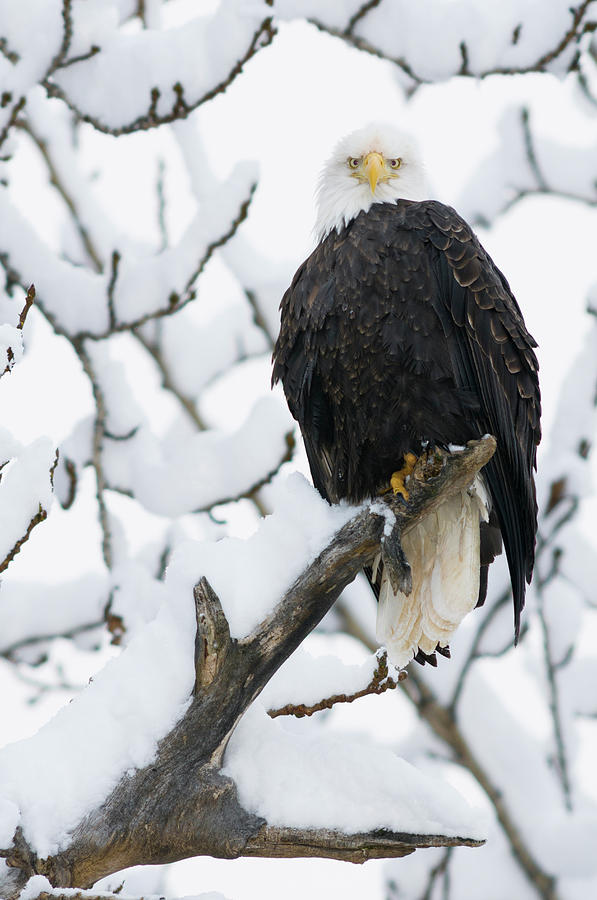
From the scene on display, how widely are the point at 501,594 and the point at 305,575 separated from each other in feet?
13.6

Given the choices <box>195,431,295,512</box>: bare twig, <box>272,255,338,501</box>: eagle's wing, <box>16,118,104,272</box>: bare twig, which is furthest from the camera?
<box>16,118,104,272</box>: bare twig

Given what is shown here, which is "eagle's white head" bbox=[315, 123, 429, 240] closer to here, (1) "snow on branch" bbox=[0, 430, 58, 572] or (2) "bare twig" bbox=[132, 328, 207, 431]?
(1) "snow on branch" bbox=[0, 430, 58, 572]

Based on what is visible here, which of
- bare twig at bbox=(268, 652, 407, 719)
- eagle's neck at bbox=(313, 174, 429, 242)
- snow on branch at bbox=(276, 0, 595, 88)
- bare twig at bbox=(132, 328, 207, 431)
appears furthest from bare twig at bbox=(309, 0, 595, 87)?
bare twig at bbox=(132, 328, 207, 431)

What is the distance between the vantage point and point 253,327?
816 centimetres

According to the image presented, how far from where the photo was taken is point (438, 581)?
401 centimetres

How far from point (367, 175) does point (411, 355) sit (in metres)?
1.10

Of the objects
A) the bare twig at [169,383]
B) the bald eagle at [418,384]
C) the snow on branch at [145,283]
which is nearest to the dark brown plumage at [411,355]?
the bald eagle at [418,384]

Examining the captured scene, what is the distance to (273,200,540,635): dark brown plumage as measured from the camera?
3.76 metres

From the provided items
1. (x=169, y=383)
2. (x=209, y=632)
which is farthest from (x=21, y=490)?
(x=169, y=383)

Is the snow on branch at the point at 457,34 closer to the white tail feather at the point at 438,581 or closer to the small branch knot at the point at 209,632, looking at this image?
the white tail feather at the point at 438,581

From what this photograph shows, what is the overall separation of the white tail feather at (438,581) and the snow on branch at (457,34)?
2182 millimetres

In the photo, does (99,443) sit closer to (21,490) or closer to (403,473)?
(403,473)

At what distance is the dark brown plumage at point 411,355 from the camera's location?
12.3ft

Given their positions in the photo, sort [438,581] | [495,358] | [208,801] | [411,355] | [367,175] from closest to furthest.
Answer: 1. [208,801]
2. [411,355]
3. [495,358]
4. [438,581]
5. [367,175]
